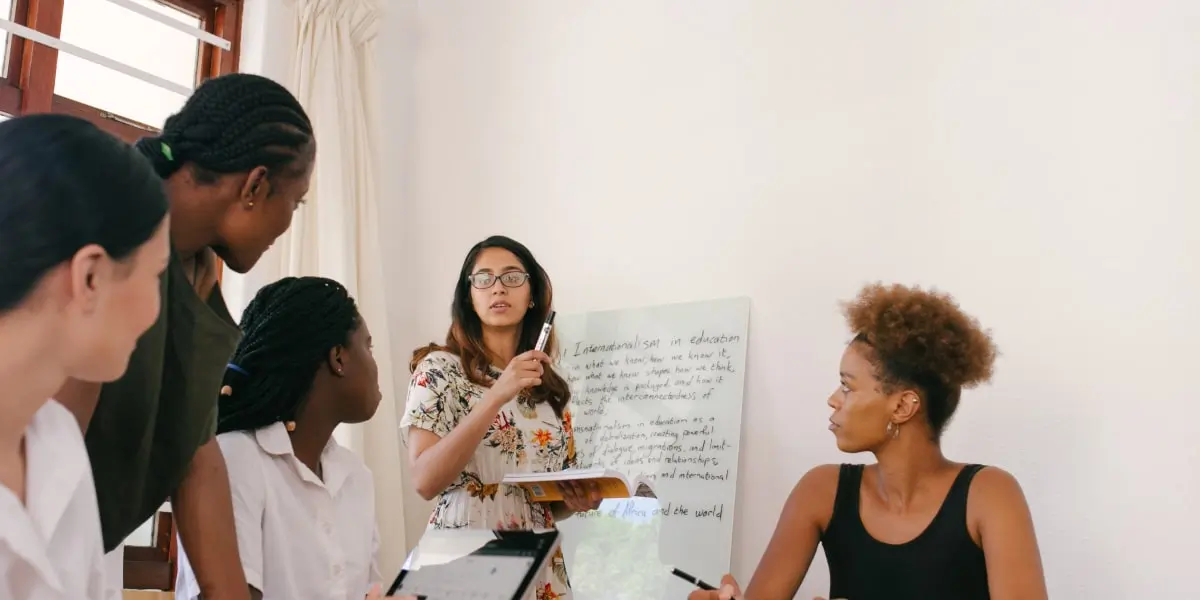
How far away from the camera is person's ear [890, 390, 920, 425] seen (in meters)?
1.94

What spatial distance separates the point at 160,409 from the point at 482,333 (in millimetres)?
1256

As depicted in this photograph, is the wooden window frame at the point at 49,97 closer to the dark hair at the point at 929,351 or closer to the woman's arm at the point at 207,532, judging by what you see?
the woman's arm at the point at 207,532

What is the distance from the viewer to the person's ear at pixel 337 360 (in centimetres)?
162

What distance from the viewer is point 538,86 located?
333cm

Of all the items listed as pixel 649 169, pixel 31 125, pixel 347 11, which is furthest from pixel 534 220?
pixel 31 125

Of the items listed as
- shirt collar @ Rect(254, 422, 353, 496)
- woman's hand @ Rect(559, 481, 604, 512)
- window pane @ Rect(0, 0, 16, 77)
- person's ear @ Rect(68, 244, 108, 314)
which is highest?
window pane @ Rect(0, 0, 16, 77)

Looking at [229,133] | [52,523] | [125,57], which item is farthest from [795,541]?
[125,57]

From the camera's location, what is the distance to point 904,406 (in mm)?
1941

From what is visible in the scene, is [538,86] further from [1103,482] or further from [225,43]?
[1103,482]

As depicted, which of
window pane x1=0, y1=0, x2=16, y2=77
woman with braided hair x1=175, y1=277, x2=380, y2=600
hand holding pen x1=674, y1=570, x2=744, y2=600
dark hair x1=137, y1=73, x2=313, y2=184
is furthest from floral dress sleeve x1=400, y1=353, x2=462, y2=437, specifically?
window pane x1=0, y1=0, x2=16, y2=77

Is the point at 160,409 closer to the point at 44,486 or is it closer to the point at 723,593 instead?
the point at 44,486

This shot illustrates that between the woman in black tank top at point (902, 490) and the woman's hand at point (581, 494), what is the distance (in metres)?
0.26

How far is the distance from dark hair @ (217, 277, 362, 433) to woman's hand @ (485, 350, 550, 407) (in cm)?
45

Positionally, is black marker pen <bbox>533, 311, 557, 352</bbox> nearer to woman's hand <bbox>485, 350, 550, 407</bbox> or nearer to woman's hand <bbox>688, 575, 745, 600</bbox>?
woman's hand <bbox>485, 350, 550, 407</bbox>
